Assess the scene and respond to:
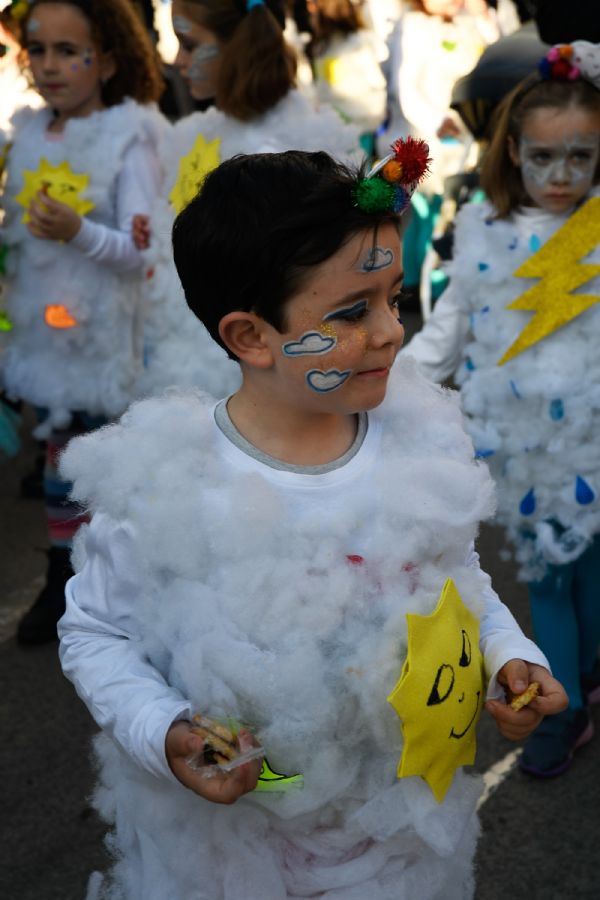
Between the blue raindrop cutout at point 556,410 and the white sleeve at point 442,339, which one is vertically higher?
the white sleeve at point 442,339

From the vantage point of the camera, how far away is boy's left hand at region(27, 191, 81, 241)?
333 cm

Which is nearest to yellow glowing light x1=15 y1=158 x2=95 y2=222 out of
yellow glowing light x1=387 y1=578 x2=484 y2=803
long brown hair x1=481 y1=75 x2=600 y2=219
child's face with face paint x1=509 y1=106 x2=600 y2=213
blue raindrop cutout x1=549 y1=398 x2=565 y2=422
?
long brown hair x1=481 y1=75 x2=600 y2=219

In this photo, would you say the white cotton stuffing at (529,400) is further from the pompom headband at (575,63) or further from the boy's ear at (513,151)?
the pompom headband at (575,63)

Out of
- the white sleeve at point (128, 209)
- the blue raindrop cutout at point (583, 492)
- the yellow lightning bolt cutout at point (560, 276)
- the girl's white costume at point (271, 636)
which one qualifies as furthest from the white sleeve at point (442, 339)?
the girl's white costume at point (271, 636)

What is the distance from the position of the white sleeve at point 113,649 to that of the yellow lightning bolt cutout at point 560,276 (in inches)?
60.4

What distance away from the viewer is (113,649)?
1.64 metres

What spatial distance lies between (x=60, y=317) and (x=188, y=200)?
0.62 meters

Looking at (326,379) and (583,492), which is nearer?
(326,379)

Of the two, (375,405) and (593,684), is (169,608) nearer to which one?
(375,405)

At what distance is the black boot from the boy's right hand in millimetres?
2368

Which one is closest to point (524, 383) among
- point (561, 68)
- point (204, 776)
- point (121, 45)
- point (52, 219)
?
point (561, 68)

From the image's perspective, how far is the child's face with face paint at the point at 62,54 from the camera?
3.50 m

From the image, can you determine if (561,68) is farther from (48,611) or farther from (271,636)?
(48,611)

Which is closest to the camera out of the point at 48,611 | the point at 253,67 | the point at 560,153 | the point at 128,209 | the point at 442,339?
the point at 560,153
